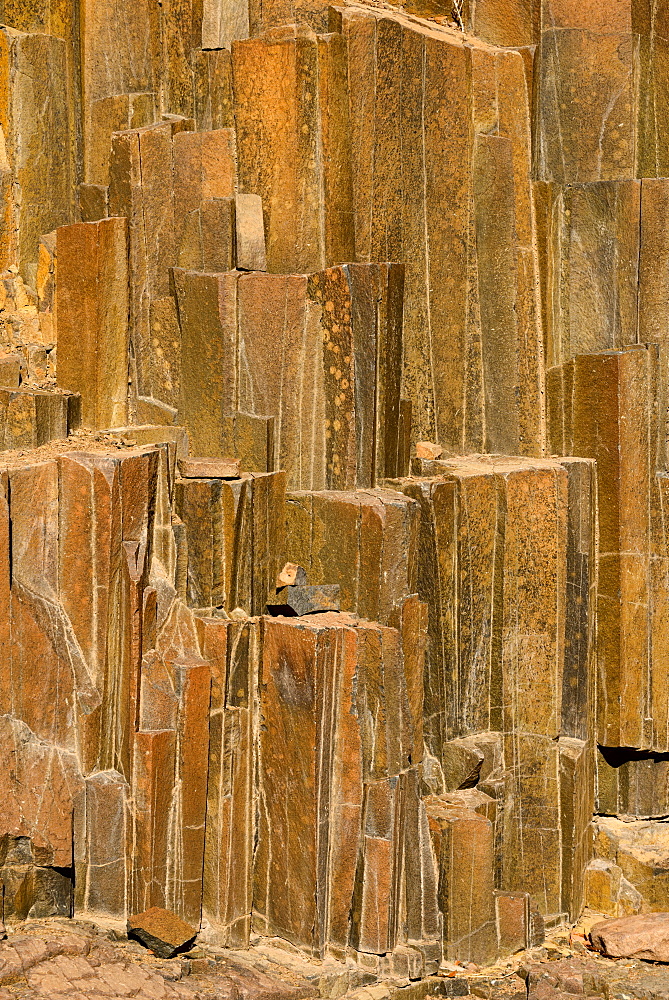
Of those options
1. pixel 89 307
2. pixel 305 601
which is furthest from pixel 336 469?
pixel 89 307

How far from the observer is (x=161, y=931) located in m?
11.5

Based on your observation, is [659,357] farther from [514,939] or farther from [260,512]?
[514,939]

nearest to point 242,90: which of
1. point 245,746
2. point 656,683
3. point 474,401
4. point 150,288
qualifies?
point 150,288

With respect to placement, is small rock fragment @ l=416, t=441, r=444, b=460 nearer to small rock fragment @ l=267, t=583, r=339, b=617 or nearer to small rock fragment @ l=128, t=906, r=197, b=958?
small rock fragment @ l=267, t=583, r=339, b=617

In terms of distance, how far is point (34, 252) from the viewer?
1309 centimetres

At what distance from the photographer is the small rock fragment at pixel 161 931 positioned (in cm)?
1143

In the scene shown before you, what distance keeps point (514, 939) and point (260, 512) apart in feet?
12.2

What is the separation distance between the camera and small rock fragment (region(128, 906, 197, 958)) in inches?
450

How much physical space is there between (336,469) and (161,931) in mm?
3425

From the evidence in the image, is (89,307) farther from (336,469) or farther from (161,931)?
(161,931)

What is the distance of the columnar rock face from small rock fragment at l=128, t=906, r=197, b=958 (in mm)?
213

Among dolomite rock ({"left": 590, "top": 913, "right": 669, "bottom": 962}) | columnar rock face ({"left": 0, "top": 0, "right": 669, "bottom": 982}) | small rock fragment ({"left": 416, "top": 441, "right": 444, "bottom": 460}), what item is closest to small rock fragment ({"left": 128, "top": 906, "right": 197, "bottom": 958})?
columnar rock face ({"left": 0, "top": 0, "right": 669, "bottom": 982})

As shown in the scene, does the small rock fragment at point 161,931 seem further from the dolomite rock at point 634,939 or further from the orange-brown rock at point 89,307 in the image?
the orange-brown rock at point 89,307

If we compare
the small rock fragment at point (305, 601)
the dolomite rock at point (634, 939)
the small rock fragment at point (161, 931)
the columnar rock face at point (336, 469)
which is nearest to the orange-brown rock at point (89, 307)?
the columnar rock face at point (336, 469)
